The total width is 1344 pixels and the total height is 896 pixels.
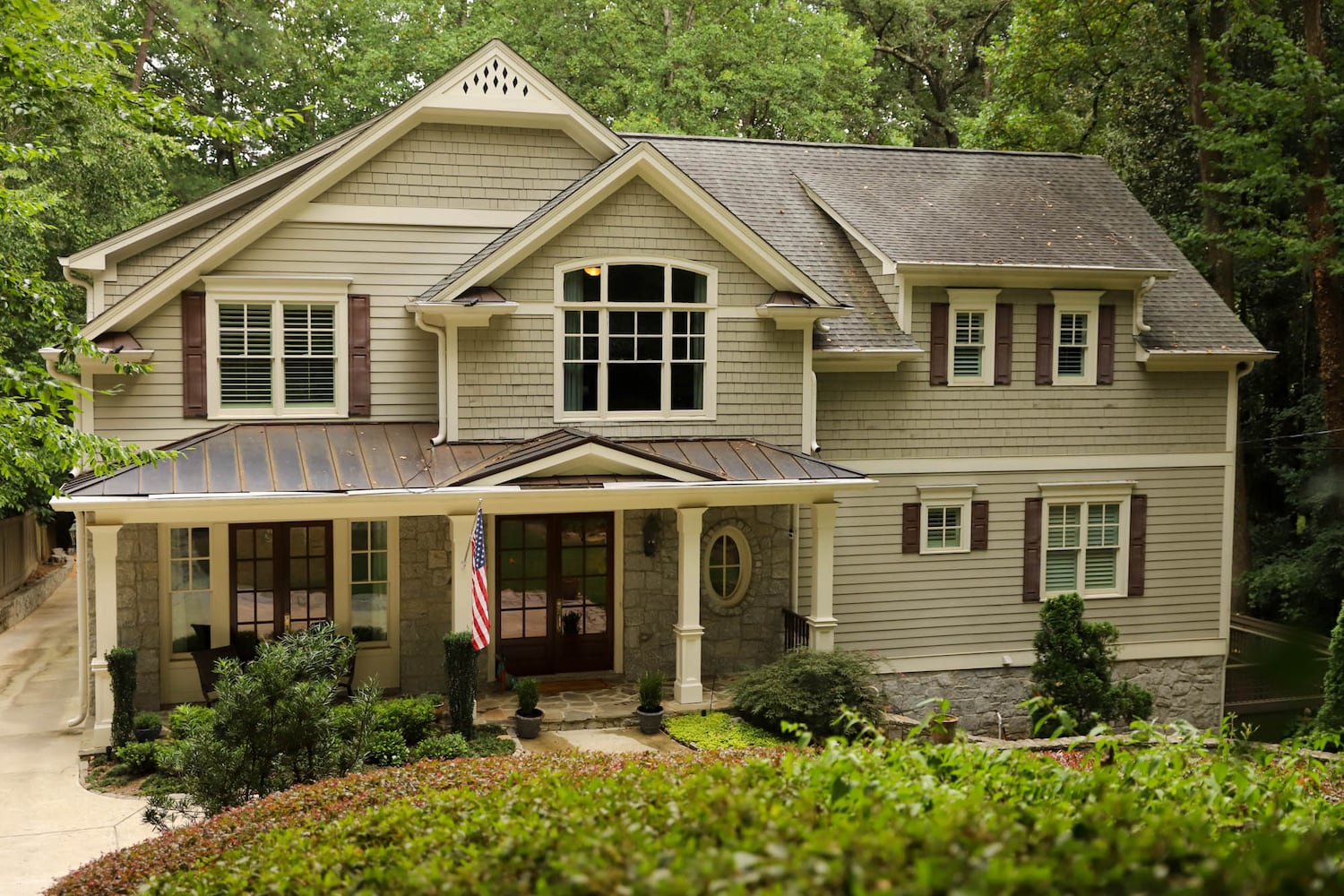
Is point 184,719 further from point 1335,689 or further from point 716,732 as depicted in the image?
point 1335,689

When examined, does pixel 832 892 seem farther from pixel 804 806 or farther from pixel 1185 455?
pixel 1185 455

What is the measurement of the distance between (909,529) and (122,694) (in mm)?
10081

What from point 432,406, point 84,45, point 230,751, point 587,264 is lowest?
point 230,751

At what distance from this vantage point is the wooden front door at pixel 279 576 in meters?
13.6

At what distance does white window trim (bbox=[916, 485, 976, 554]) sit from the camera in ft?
52.2

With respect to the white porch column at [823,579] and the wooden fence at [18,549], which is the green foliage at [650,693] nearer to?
the white porch column at [823,579]

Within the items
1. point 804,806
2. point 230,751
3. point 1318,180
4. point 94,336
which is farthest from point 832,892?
point 1318,180

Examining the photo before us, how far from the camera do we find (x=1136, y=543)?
16.6 metres

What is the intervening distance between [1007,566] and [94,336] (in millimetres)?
12311

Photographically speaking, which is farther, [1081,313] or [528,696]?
[1081,313]

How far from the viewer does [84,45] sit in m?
8.89

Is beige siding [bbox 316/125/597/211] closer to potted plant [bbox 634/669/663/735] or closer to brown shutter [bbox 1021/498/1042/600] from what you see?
potted plant [bbox 634/669/663/735]

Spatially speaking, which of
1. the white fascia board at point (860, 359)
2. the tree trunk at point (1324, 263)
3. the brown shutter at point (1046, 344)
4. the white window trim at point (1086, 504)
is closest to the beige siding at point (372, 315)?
the white fascia board at point (860, 359)

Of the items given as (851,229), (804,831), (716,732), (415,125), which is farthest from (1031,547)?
(804,831)
